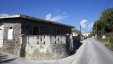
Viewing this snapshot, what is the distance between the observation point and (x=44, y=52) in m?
19.1

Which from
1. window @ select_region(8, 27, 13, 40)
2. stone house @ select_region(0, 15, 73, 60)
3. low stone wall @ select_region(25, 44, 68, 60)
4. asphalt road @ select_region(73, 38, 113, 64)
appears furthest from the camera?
window @ select_region(8, 27, 13, 40)

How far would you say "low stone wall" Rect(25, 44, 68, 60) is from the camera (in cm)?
1906

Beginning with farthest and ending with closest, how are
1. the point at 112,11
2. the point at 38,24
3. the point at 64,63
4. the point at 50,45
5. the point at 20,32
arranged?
the point at 112,11 → the point at 38,24 → the point at 20,32 → the point at 50,45 → the point at 64,63

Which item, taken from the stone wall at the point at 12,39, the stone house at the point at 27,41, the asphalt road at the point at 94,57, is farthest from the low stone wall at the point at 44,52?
the asphalt road at the point at 94,57

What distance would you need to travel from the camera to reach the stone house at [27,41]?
19250mm

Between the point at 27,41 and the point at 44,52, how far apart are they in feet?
8.41

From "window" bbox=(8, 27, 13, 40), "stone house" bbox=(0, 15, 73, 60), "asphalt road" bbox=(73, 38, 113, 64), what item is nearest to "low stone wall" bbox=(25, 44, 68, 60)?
"stone house" bbox=(0, 15, 73, 60)

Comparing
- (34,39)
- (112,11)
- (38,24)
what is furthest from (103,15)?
(34,39)

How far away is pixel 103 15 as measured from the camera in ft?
213

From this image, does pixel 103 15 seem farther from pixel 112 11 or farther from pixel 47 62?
pixel 47 62

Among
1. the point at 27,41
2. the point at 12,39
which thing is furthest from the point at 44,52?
the point at 12,39

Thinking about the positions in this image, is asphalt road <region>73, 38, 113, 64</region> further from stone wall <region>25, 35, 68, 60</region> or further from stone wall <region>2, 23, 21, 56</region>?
stone wall <region>2, 23, 21, 56</region>

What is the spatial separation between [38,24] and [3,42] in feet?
16.7

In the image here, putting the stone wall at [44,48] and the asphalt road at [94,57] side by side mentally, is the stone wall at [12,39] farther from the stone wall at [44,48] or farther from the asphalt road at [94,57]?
the asphalt road at [94,57]
